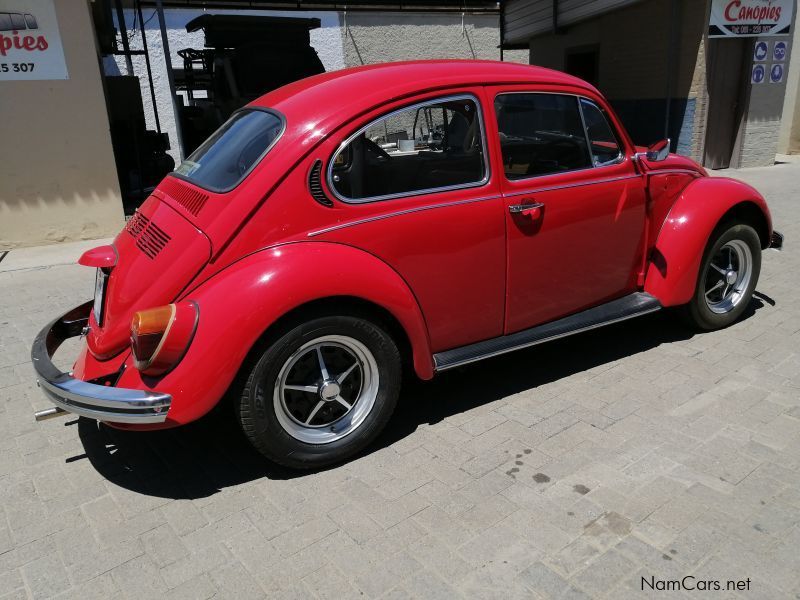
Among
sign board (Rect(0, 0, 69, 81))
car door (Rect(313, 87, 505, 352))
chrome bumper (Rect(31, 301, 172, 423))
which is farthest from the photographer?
sign board (Rect(0, 0, 69, 81))

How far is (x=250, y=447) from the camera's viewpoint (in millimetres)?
3332

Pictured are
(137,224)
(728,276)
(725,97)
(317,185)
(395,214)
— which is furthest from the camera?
(725,97)

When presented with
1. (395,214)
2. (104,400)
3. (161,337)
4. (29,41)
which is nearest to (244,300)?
(161,337)

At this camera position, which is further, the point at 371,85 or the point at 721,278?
the point at 721,278

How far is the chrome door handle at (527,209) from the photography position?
3355mm

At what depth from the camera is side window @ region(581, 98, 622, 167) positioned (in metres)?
3.76

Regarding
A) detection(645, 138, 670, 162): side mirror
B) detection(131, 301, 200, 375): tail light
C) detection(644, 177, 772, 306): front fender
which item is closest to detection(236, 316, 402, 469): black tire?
detection(131, 301, 200, 375): tail light

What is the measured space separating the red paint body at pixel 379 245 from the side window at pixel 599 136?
66mm

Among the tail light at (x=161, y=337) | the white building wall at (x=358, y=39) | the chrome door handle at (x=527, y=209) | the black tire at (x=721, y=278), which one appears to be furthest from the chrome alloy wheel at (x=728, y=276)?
the white building wall at (x=358, y=39)

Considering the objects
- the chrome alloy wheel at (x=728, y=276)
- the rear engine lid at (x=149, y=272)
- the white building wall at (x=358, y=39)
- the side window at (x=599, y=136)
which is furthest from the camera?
the white building wall at (x=358, y=39)

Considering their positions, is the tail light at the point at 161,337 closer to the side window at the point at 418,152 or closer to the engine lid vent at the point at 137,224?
the engine lid vent at the point at 137,224

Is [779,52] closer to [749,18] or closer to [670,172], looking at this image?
[749,18]

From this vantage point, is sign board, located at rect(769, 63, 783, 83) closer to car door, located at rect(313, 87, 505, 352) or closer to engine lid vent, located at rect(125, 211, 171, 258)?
car door, located at rect(313, 87, 505, 352)

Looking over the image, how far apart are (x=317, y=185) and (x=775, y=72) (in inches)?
466
